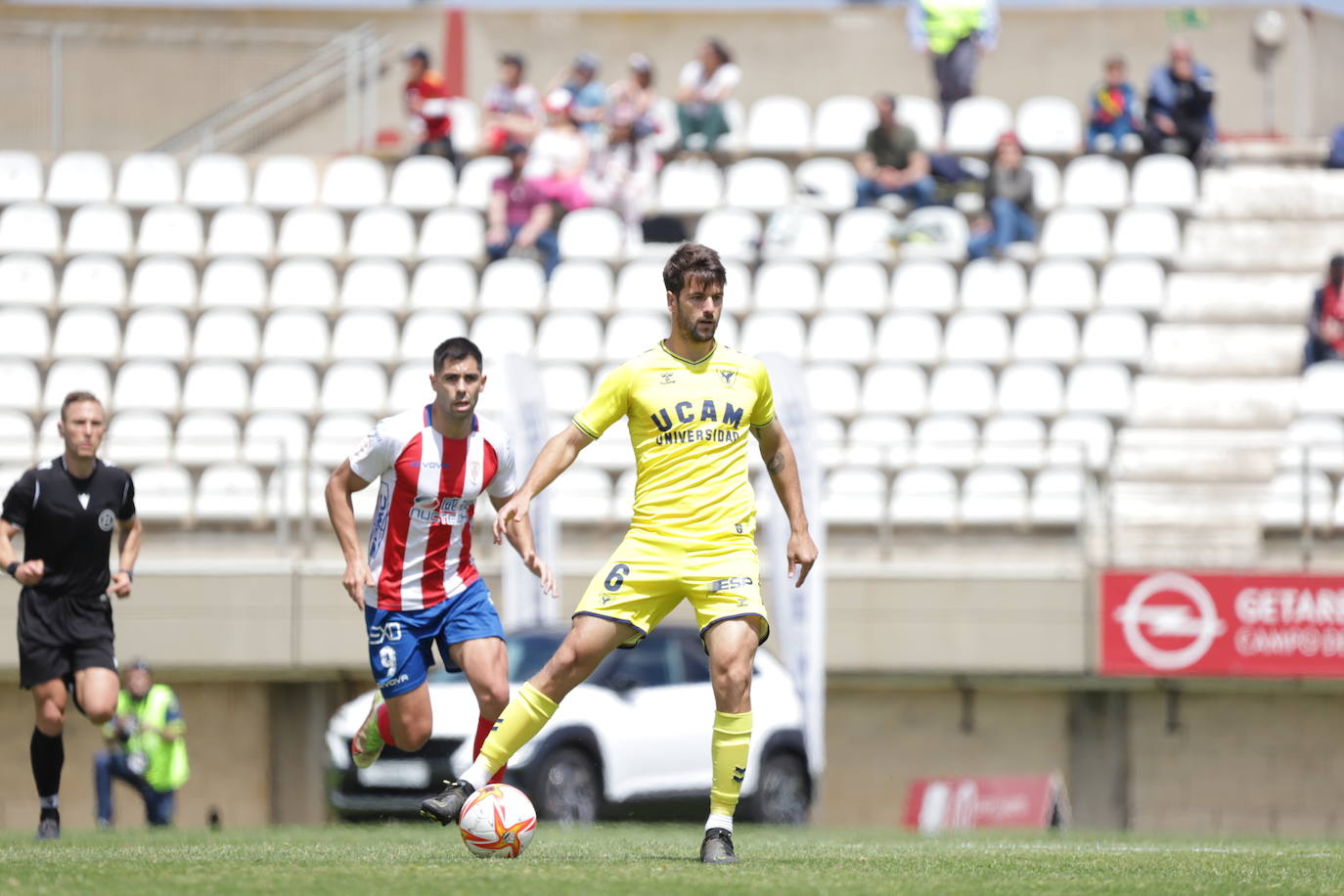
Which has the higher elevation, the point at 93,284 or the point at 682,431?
the point at 93,284

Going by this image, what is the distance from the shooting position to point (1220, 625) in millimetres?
19094

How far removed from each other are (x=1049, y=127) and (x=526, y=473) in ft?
34.2

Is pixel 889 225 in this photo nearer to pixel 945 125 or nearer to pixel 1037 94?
pixel 945 125

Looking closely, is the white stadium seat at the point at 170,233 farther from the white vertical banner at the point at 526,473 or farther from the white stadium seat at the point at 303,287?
the white vertical banner at the point at 526,473

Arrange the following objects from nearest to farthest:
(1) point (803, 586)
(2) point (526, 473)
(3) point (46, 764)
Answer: (3) point (46, 764), (1) point (803, 586), (2) point (526, 473)

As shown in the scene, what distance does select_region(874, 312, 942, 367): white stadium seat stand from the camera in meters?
22.3

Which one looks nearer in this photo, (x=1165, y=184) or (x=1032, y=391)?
(x=1032, y=391)

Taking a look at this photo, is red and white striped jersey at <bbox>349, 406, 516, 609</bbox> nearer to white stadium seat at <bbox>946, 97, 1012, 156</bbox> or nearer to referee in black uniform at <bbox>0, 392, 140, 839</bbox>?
referee in black uniform at <bbox>0, 392, 140, 839</bbox>

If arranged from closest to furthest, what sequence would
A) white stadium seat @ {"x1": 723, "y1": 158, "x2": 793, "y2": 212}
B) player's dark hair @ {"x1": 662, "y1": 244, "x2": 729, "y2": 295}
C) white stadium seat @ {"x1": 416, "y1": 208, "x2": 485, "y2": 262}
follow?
player's dark hair @ {"x1": 662, "y1": 244, "x2": 729, "y2": 295}, white stadium seat @ {"x1": 416, "y1": 208, "x2": 485, "y2": 262}, white stadium seat @ {"x1": 723, "y1": 158, "x2": 793, "y2": 212}

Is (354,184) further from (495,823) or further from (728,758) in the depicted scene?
(728,758)

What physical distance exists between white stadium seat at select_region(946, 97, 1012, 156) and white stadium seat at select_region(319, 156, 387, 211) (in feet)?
22.3

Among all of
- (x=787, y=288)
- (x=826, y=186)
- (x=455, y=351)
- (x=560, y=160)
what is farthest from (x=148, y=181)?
(x=455, y=351)

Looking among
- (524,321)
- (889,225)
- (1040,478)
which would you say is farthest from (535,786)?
(889,225)

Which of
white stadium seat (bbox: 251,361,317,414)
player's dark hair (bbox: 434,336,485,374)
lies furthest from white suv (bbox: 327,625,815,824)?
player's dark hair (bbox: 434,336,485,374)
